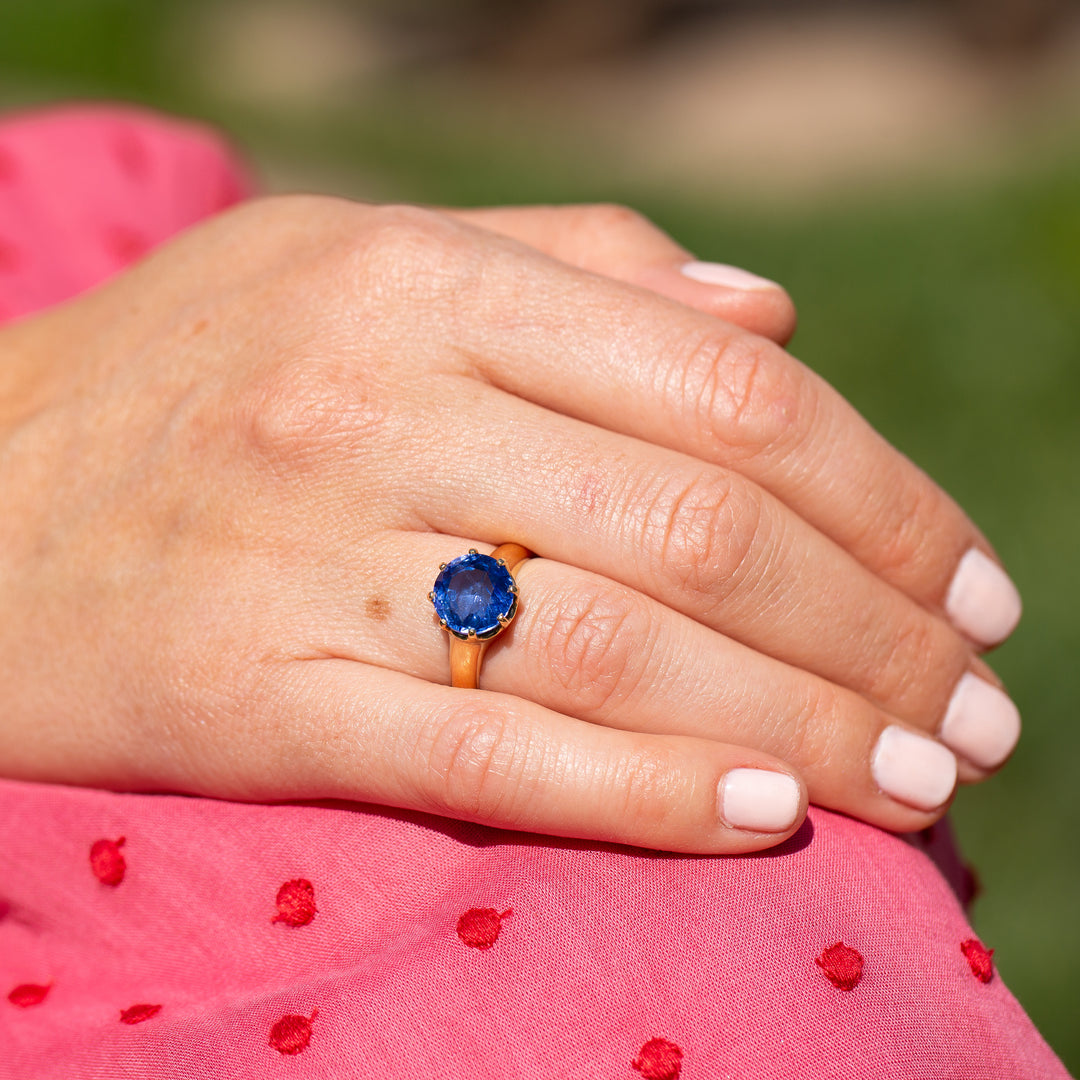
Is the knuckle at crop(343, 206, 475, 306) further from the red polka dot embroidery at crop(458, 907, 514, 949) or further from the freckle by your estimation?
the red polka dot embroidery at crop(458, 907, 514, 949)

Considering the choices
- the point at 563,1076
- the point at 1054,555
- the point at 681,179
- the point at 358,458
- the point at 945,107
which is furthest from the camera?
the point at 945,107

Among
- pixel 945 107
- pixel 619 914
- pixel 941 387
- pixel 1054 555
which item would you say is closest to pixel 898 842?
pixel 619 914

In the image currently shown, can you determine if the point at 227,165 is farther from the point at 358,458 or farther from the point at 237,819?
the point at 237,819

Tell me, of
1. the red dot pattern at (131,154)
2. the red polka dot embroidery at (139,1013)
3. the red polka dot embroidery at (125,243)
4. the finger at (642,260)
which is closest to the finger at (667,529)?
the finger at (642,260)

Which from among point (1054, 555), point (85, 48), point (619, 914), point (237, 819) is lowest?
point (85, 48)

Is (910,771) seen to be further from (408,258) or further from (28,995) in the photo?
(28,995)

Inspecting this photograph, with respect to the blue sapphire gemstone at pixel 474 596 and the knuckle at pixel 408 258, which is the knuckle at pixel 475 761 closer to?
the blue sapphire gemstone at pixel 474 596

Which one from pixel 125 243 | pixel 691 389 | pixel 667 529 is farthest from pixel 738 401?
pixel 125 243
